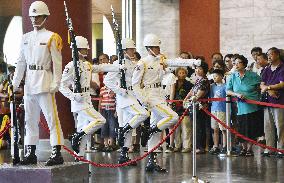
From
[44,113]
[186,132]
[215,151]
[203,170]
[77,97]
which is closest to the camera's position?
→ [44,113]

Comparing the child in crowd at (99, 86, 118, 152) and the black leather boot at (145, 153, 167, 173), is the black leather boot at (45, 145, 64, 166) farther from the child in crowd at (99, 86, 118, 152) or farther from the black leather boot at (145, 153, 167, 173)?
the child in crowd at (99, 86, 118, 152)

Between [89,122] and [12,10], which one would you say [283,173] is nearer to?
[89,122]

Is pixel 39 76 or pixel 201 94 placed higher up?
pixel 39 76

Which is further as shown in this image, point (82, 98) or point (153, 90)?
point (153, 90)

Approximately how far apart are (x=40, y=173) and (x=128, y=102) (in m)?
3.72

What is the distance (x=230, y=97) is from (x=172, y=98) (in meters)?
1.71

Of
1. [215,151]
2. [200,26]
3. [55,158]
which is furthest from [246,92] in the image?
[200,26]

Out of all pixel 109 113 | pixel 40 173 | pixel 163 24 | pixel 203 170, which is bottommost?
pixel 203 170

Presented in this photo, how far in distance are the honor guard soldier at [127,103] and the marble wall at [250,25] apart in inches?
228

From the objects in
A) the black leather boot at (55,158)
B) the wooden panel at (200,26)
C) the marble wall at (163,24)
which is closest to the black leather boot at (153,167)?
the black leather boot at (55,158)

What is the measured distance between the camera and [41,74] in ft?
39.5

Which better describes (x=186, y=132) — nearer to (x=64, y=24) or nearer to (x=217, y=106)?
(x=217, y=106)

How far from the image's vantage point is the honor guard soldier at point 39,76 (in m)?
12.0

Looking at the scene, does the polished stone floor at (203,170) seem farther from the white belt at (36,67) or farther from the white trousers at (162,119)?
the white belt at (36,67)
